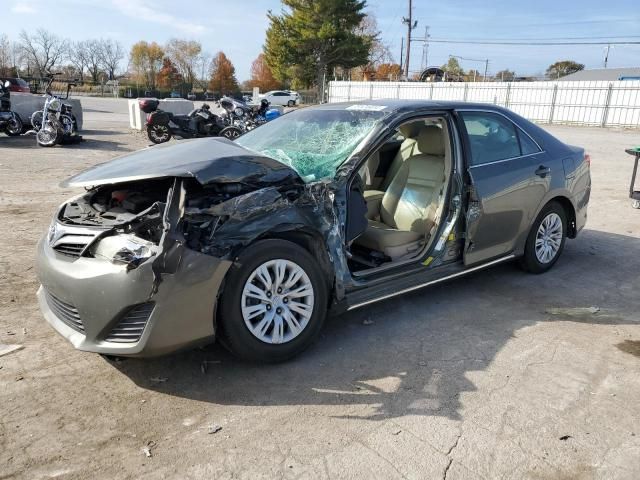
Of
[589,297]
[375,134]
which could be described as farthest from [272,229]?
[589,297]

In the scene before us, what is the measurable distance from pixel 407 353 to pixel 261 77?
264ft

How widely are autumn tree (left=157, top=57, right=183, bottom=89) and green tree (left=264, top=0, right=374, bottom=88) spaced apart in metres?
40.2

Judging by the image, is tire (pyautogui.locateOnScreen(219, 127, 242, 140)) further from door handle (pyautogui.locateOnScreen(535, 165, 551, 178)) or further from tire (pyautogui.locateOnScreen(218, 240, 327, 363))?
tire (pyautogui.locateOnScreen(218, 240, 327, 363))

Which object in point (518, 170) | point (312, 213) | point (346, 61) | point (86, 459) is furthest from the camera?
point (346, 61)

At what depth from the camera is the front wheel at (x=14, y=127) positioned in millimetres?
14719

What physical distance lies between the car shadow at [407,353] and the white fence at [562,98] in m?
20.4

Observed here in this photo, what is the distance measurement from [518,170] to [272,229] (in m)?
2.54

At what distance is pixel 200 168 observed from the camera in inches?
118

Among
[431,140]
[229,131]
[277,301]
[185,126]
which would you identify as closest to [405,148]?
[431,140]

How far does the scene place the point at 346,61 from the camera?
46188mm

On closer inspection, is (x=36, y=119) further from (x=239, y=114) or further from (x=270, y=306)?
(x=270, y=306)

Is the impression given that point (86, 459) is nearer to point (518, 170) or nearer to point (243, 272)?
point (243, 272)

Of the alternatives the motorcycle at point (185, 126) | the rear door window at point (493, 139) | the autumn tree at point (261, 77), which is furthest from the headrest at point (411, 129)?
the autumn tree at point (261, 77)

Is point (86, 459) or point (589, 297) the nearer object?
point (86, 459)
